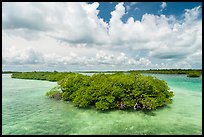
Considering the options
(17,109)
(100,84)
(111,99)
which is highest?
(100,84)

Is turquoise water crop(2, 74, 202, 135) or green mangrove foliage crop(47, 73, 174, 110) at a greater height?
green mangrove foliage crop(47, 73, 174, 110)

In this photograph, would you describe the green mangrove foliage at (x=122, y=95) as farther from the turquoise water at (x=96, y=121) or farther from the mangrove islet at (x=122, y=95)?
the turquoise water at (x=96, y=121)

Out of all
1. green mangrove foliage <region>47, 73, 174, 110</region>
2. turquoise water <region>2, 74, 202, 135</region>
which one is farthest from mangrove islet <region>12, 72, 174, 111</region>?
turquoise water <region>2, 74, 202, 135</region>

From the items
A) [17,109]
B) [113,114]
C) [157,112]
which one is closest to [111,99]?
[113,114]

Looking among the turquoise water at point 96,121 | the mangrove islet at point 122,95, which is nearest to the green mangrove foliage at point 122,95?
the mangrove islet at point 122,95

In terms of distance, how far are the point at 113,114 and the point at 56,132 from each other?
315 cm

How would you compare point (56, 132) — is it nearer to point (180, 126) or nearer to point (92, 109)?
point (92, 109)

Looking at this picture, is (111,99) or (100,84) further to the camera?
(100,84)

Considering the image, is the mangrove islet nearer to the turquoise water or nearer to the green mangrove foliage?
the green mangrove foliage

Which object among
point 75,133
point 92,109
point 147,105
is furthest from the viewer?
point 92,109

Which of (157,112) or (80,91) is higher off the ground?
(80,91)

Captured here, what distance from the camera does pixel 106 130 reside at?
7113 millimetres

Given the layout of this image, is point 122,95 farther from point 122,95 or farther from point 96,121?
point 96,121

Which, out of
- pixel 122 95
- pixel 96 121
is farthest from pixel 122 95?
pixel 96 121
